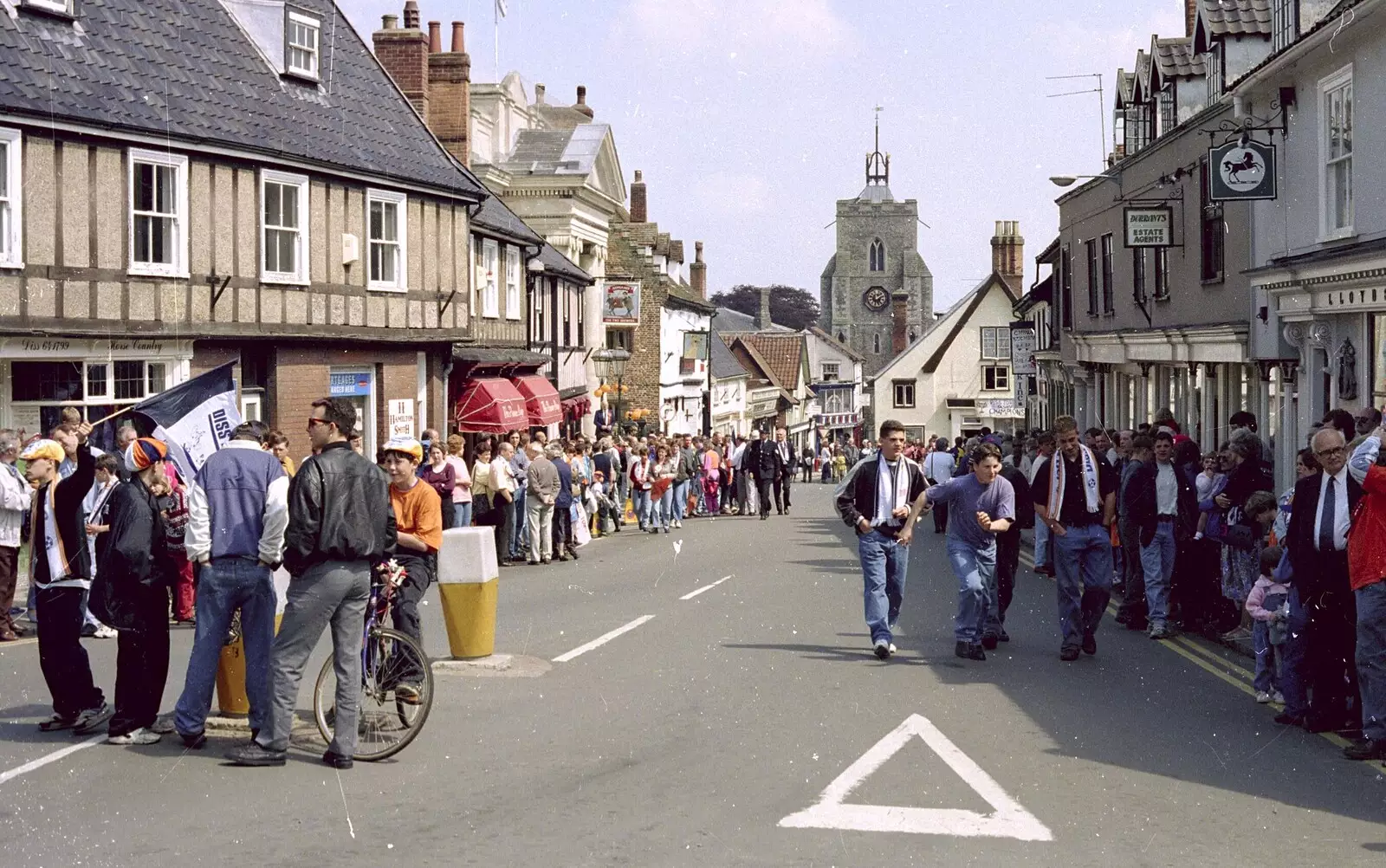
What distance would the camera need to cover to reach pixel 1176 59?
94.6ft

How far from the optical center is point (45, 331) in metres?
20.3

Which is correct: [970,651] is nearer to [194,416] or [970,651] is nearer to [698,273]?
[194,416]

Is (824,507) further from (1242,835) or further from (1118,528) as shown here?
(1242,835)

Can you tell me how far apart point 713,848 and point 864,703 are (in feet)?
12.8

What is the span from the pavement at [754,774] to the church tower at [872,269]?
13399cm

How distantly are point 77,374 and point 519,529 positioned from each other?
697 cm

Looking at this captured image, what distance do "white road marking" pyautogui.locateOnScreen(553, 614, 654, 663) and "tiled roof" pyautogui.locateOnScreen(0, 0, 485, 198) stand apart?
34.9ft

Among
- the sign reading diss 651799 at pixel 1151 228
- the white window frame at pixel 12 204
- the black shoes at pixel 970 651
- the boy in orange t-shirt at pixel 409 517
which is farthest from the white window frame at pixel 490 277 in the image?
the boy in orange t-shirt at pixel 409 517

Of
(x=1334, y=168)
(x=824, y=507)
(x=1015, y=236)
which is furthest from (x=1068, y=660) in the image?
(x=1015, y=236)

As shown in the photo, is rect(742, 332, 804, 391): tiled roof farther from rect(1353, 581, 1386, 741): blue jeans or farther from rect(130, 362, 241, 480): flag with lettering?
rect(1353, 581, 1386, 741): blue jeans

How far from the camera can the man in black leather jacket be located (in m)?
8.64

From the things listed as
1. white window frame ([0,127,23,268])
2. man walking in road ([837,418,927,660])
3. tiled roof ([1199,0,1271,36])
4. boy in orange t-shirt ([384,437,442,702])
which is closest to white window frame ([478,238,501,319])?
white window frame ([0,127,23,268])

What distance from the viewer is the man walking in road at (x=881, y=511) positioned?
1279 centimetres

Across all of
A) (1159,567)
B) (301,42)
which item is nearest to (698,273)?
(301,42)
